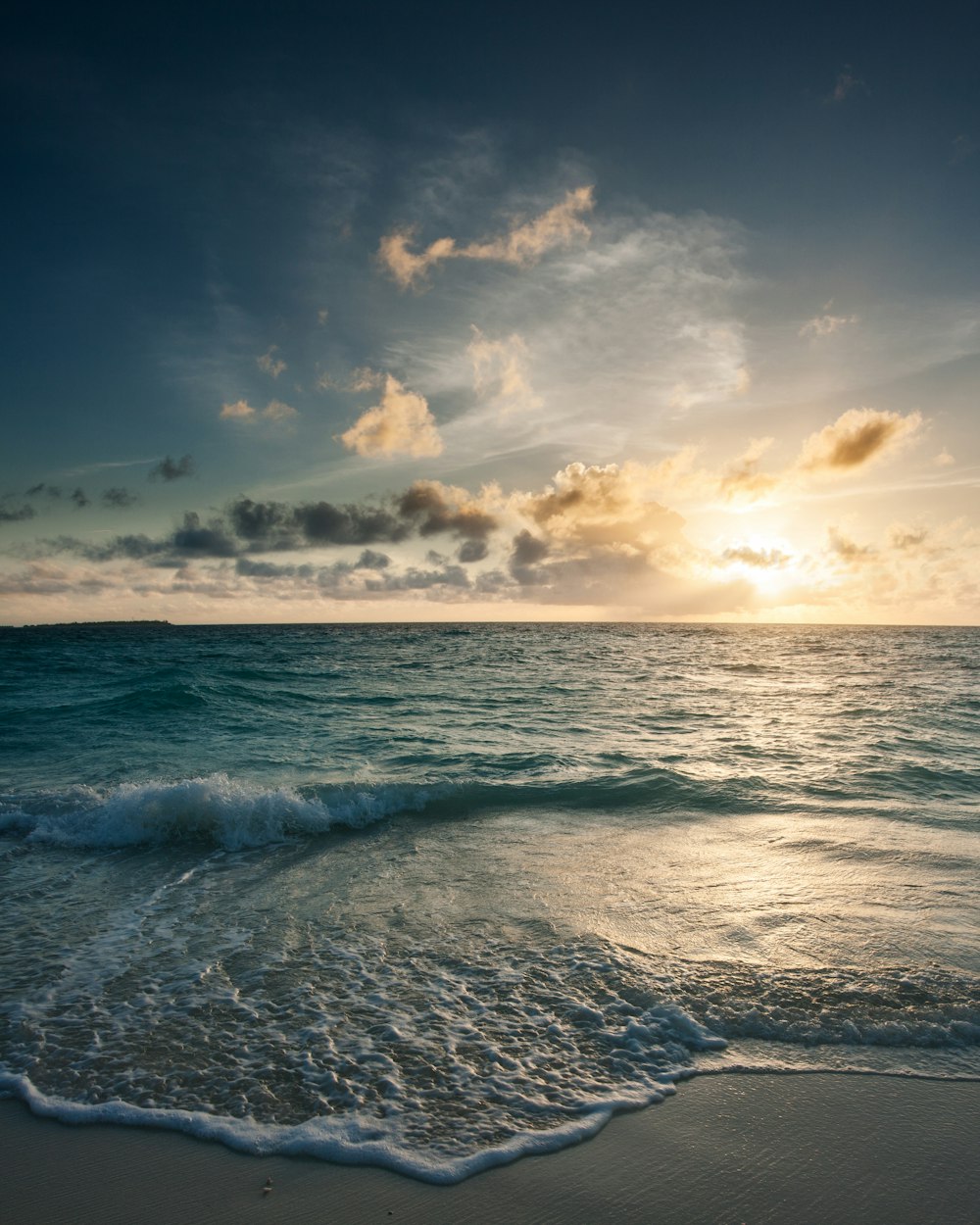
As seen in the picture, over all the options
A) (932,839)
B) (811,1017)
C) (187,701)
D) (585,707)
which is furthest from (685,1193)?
(187,701)

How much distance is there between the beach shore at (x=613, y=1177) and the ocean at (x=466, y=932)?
0.15 meters

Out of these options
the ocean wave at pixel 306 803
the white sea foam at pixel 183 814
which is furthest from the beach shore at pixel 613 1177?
the ocean wave at pixel 306 803

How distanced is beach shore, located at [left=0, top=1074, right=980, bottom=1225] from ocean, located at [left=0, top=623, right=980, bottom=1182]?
15 cm

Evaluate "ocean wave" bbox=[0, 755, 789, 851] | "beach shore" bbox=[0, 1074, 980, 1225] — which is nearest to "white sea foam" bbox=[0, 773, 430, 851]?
"ocean wave" bbox=[0, 755, 789, 851]

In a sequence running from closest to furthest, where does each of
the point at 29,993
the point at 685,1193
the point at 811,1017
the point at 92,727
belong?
the point at 685,1193 < the point at 811,1017 < the point at 29,993 < the point at 92,727

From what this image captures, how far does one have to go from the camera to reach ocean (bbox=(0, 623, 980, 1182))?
4094 mm

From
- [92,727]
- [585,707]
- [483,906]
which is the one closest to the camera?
[483,906]

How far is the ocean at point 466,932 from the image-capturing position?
161 inches

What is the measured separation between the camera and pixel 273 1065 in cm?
429

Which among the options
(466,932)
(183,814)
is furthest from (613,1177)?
(183,814)

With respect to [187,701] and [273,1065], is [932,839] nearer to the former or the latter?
[273,1065]

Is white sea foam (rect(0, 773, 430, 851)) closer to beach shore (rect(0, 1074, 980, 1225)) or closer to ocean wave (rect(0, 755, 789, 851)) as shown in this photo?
ocean wave (rect(0, 755, 789, 851))

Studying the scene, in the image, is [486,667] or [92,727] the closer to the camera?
[92,727]

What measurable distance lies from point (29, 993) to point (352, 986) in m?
2.42
